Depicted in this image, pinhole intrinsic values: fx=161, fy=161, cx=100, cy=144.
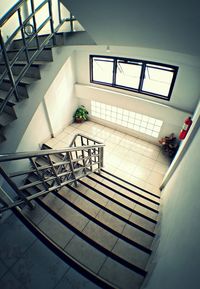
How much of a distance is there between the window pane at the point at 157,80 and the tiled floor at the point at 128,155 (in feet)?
5.67

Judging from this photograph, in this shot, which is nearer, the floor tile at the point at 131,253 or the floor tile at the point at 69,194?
→ the floor tile at the point at 131,253

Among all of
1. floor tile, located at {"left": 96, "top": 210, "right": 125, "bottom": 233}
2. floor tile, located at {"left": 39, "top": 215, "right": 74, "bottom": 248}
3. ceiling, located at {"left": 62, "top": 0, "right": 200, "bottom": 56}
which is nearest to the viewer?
ceiling, located at {"left": 62, "top": 0, "right": 200, "bottom": 56}

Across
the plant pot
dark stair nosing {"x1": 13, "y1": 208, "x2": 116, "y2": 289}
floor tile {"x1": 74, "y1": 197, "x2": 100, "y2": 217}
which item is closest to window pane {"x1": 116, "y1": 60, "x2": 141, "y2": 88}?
the plant pot

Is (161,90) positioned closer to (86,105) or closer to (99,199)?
(86,105)

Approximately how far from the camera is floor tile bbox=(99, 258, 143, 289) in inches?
73.2

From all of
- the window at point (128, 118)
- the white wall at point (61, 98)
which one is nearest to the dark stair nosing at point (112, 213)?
the white wall at point (61, 98)

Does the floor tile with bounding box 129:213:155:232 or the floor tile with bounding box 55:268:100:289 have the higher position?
the floor tile with bounding box 129:213:155:232

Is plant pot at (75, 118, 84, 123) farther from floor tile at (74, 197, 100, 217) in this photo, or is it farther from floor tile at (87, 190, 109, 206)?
floor tile at (74, 197, 100, 217)

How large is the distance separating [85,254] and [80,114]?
474 cm

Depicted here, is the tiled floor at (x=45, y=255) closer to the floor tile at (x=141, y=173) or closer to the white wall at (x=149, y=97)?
the floor tile at (x=141, y=173)

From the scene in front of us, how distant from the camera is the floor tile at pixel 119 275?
1858 mm

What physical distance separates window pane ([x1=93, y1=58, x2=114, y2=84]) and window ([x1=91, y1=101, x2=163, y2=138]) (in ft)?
2.81

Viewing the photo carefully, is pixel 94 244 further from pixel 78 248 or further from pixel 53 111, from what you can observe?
pixel 53 111

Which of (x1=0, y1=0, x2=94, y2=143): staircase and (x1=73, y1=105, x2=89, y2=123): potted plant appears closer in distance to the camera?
(x1=0, y1=0, x2=94, y2=143): staircase
